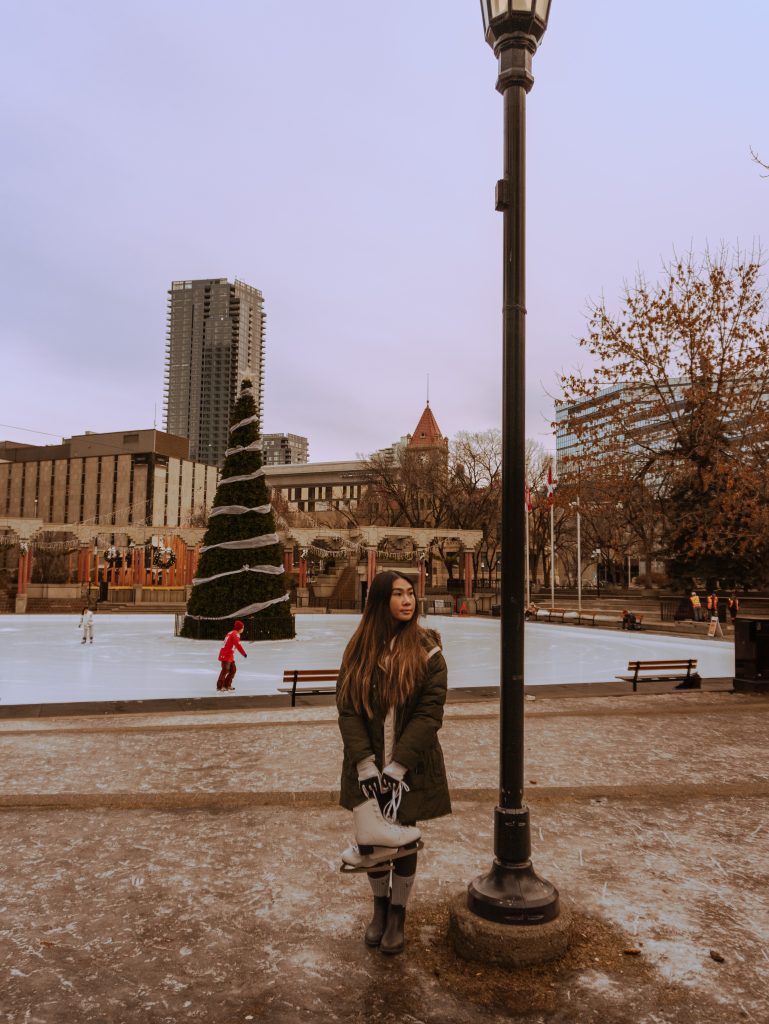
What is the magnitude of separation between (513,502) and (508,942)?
2.15 meters

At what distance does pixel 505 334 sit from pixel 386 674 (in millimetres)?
1938

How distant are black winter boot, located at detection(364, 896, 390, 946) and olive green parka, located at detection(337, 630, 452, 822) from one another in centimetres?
56

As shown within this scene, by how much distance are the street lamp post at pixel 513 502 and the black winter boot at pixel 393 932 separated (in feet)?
1.22

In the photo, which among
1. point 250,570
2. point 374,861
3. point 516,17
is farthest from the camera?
point 250,570

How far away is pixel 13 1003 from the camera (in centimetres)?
322

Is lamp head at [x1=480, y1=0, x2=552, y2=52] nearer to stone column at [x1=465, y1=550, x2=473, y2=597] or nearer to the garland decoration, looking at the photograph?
the garland decoration

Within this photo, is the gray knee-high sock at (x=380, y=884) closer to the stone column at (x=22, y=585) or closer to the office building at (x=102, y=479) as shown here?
the stone column at (x=22, y=585)

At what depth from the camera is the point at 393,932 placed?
3.66 m

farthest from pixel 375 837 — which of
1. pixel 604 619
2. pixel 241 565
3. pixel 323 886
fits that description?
pixel 604 619

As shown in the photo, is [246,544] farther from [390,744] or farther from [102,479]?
[102,479]

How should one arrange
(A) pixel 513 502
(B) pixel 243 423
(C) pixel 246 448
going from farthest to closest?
1. (B) pixel 243 423
2. (C) pixel 246 448
3. (A) pixel 513 502

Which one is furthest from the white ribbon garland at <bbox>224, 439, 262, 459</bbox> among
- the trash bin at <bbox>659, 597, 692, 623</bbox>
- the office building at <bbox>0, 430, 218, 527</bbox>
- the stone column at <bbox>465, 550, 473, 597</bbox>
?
the office building at <bbox>0, 430, 218, 527</bbox>

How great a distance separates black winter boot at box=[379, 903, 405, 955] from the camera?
3.62m

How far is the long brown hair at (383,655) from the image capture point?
3641 millimetres
